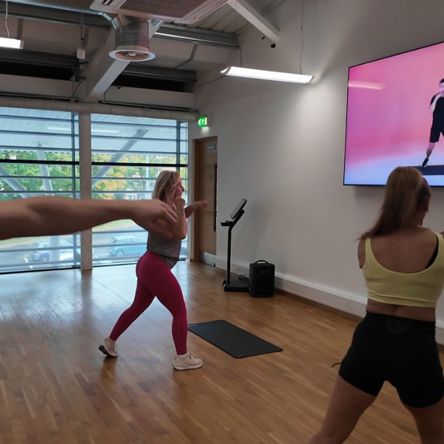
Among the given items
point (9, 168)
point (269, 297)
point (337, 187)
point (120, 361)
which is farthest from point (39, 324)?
point (9, 168)

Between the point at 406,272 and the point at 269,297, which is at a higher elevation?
the point at 406,272

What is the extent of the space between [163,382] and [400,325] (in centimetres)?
221

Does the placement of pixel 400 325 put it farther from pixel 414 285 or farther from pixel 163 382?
pixel 163 382

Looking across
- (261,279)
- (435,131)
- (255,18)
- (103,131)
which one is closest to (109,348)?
(261,279)

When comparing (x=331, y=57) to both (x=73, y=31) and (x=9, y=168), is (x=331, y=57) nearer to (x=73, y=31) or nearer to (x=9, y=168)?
(x=73, y=31)

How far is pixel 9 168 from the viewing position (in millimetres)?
7836

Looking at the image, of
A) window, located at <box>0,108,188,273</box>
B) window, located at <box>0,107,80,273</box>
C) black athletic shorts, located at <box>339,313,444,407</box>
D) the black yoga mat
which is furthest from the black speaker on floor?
black athletic shorts, located at <box>339,313,444,407</box>

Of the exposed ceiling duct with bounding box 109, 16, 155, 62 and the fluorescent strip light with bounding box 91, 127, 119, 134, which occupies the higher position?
the exposed ceiling duct with bounding box 109, 16, 155, 62

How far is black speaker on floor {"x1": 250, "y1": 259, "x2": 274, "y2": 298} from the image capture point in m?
6.05

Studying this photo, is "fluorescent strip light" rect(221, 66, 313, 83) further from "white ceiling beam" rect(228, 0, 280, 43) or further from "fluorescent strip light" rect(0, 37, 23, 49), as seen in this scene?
"fluorescent strip light" rect(0, 37, 23, 49)

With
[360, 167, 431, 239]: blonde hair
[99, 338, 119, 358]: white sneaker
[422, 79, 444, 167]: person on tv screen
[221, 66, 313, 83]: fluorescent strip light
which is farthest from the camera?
[221, 66, 313, 83]: fluorescent strip light

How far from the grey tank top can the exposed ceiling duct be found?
224 cm

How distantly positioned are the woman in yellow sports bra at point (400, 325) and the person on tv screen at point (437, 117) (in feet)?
8.40

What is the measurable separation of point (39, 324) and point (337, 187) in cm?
353
